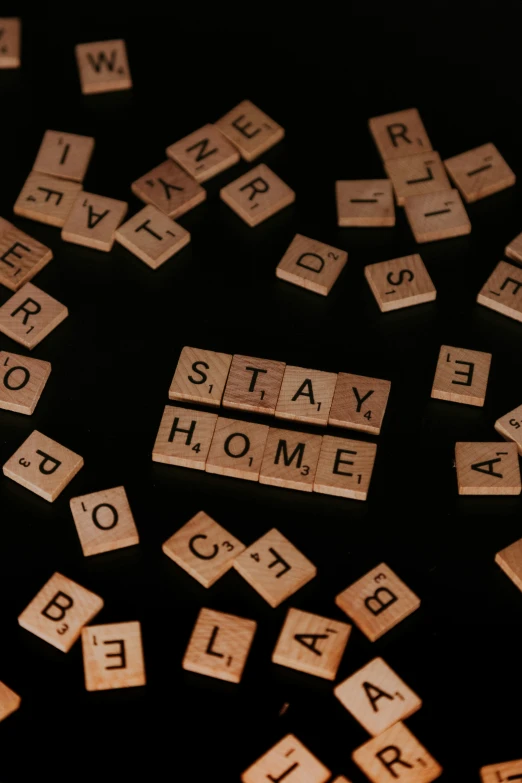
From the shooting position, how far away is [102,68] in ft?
8.36

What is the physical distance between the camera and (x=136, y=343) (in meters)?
2.19

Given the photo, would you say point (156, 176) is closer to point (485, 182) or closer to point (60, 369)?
point (60, 369)

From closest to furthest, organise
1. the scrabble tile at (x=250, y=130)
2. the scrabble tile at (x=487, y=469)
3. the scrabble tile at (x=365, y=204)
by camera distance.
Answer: the scrabble tile at (x=487, y=469), the scrabble tile at (x=365, y=204), the scrabble tile at (x=250, y=130)

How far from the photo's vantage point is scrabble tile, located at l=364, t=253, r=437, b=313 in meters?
2.23

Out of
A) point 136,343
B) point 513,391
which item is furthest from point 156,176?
point 513,391

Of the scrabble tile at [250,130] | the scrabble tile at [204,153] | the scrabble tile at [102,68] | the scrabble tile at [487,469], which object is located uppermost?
the scrabble tile at [102,68]

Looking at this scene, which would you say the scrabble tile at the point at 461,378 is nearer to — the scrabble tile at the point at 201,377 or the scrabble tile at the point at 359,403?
the scrabble tile at the point at 359,403

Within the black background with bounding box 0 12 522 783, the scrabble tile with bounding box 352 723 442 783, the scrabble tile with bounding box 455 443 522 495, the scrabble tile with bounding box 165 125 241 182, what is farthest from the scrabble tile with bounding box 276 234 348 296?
the scrabble tile with bounding box 352 723 442 783

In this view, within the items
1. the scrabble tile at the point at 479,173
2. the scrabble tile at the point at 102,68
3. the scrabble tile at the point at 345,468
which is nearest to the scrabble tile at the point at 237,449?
the scrabble tile at the point at 345,468

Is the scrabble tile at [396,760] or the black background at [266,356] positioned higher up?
the black background at [266,356]

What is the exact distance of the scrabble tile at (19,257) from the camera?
227 cm

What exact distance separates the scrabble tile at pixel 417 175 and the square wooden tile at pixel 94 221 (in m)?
0.62

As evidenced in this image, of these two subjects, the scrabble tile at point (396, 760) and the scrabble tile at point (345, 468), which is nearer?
the scrabble tile at point (396, 760)

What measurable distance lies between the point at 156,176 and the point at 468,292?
757 mm
